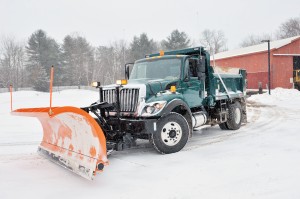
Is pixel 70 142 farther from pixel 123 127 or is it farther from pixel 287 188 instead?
pixel 287 188

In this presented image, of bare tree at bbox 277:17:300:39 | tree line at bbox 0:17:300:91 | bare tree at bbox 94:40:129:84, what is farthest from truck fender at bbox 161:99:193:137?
bare tree at bbox 277:17:300:39

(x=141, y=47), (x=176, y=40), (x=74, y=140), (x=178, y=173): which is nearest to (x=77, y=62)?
(x=141, y=47)

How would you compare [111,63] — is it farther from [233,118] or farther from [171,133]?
[171,133]

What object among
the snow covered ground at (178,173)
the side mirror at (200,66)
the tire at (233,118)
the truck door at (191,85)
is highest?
the side mirror at (200,66)

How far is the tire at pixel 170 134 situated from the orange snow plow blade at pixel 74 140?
5.53 feet

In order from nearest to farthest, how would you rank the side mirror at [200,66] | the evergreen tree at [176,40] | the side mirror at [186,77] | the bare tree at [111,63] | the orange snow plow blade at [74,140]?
the orange snow plow blade at [74,140] → the side mirror at [186,77] → the side mirror at [200,66] → the evergreen tree at [176,40] → the bare tree at [111,63]

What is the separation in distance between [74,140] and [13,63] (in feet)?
196

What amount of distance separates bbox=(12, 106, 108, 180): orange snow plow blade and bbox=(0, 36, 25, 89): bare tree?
5407cm

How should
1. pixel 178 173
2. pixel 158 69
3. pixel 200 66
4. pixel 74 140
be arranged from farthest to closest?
pixel 158 69 → pixel 200 66 → pixel 74 140 → pixel 178 173

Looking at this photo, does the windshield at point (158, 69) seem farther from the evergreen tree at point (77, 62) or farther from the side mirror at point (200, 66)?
the evergreen tree at point (77, 62)

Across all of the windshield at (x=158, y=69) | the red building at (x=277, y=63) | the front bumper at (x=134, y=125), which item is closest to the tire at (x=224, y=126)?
the windshield at (x=158, y=69)

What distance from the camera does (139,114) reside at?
6.14 m

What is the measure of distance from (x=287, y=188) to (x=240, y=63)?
31026mm

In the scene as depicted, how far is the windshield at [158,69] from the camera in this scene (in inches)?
284
